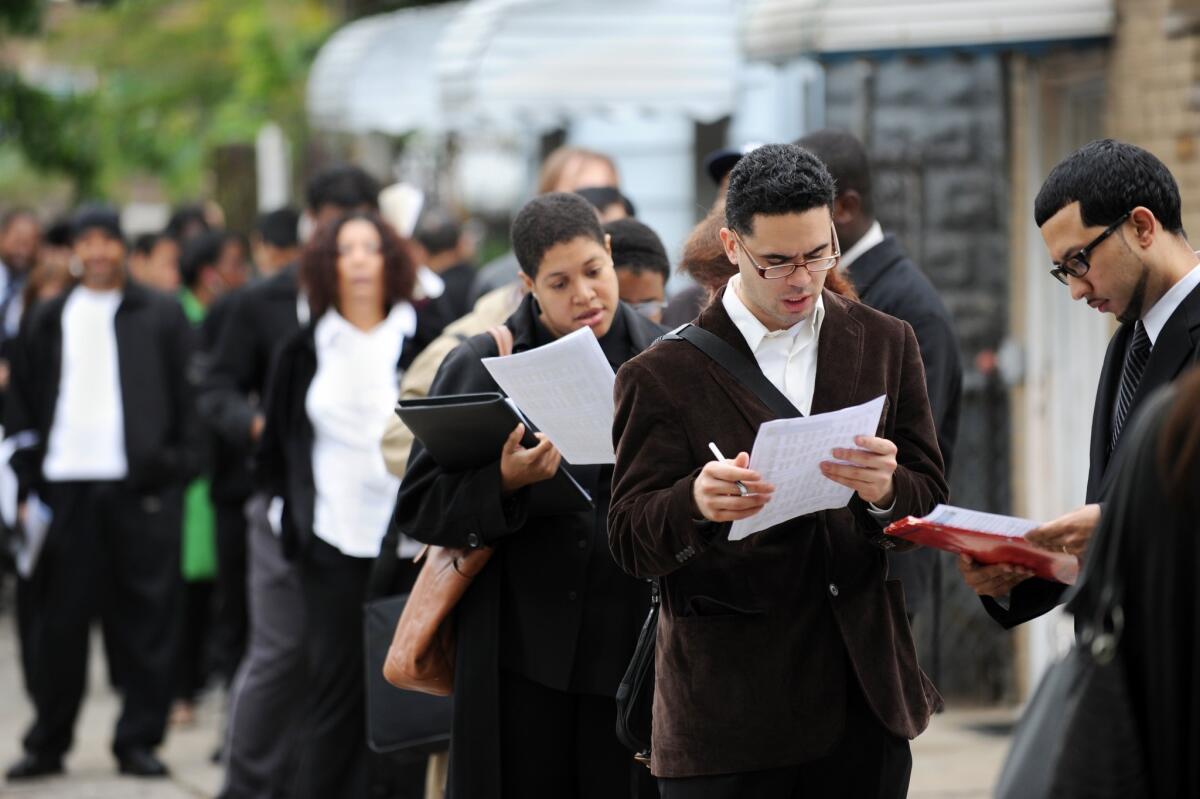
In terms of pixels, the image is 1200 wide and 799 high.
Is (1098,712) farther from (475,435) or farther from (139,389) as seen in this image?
A: (139,389)

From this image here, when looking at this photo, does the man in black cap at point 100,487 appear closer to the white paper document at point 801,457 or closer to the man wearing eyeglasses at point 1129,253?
the white paper document at point 801,457

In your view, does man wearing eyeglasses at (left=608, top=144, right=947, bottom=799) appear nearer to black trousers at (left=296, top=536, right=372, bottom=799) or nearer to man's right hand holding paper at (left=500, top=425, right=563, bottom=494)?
man's right hand holding paper at (left=500, top=425, right=563, bottom=494)

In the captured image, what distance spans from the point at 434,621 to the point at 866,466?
5.61 feet

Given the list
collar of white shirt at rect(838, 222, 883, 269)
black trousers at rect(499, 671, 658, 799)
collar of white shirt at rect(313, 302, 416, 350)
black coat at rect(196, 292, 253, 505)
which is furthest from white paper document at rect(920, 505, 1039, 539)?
black coat at rect(196, 292, 253, 505)

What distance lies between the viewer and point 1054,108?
8.97 metres

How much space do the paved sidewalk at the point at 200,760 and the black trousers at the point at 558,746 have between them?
311cm

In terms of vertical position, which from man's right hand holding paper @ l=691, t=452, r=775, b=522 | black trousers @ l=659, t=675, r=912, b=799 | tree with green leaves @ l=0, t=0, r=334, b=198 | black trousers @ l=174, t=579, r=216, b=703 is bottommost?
black trousers @ l=174, t=579, r=216, b=703

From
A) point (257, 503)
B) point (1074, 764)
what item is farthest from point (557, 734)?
point (257, 503)

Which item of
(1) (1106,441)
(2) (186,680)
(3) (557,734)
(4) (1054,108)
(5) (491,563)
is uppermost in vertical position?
(4) (1054,108)

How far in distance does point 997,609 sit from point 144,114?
798 inches

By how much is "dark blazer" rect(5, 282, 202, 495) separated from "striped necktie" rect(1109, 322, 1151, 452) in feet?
19.3

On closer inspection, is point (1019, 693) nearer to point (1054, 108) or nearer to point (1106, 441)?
point (1054, 108)

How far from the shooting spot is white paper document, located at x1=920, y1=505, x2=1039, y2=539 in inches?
139

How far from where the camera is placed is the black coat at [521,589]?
484cm
